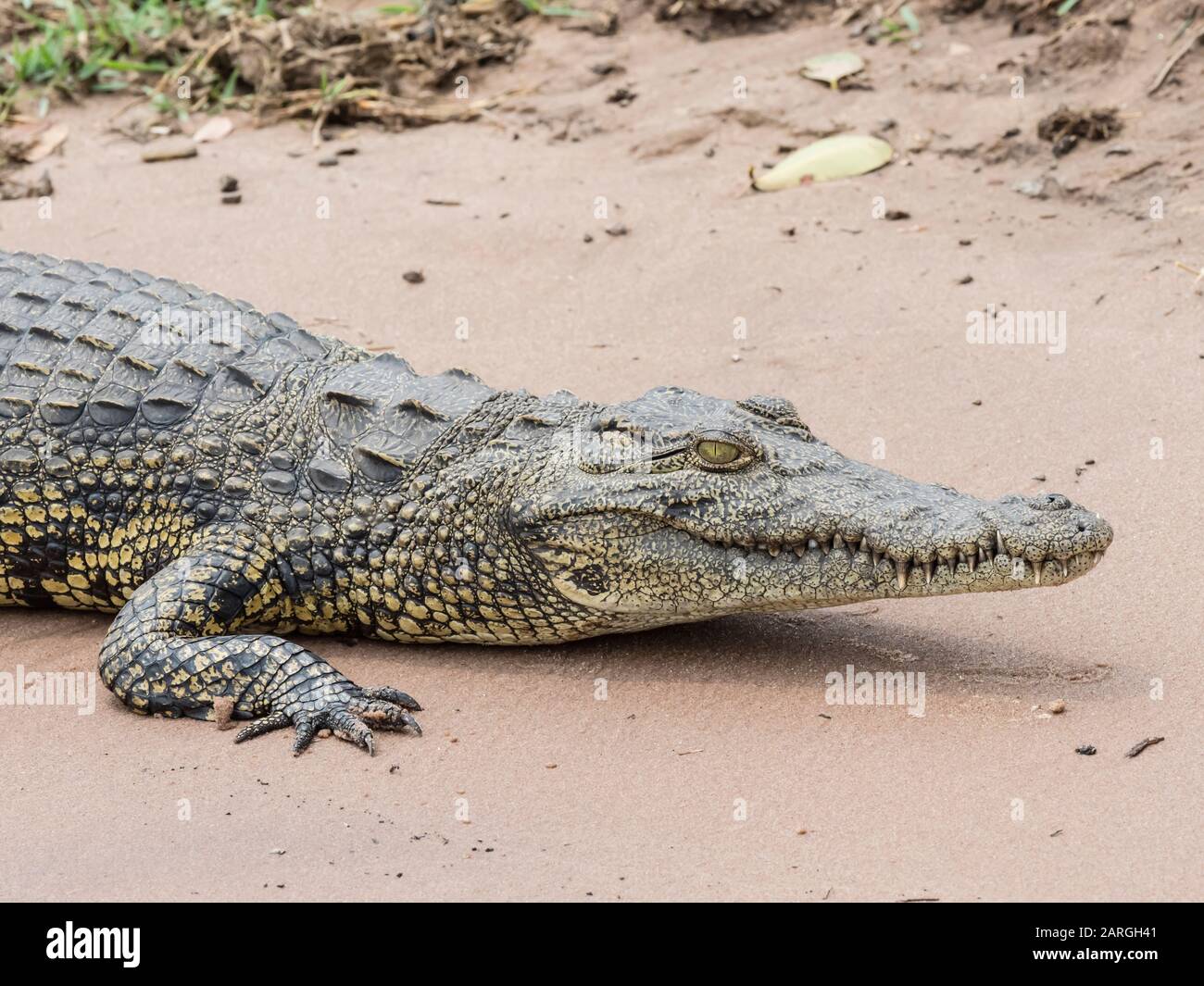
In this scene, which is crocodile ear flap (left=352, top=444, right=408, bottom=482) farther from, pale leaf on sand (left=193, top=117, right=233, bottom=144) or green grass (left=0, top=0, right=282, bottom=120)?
green grass (left=0, top=0, right=282, bottom=120)

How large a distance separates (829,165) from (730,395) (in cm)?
238

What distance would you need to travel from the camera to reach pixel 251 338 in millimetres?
5949

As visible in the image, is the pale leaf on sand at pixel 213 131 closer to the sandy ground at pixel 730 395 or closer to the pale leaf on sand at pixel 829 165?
the sandy ground at pixel 730 395

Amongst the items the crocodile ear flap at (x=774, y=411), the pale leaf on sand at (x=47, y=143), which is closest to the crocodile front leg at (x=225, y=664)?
the crocodile ear flap at (x=774, y=411)

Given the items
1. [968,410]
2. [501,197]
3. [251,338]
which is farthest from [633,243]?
[251,338]

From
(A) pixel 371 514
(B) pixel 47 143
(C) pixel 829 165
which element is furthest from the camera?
(B) pixel 47 143

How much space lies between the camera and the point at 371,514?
17.6 feet

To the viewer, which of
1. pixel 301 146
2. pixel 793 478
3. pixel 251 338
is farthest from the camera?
pixel 301 146

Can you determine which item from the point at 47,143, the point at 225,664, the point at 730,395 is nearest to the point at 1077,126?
the point at 730,395

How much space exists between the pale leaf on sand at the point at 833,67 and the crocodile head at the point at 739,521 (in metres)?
4.90

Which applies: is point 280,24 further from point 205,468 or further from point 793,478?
point 793,478

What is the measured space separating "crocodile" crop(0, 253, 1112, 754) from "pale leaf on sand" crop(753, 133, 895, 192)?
3.63 metres

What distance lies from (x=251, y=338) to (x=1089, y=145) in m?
5.00

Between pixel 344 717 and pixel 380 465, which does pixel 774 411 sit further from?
pixel 344 717
